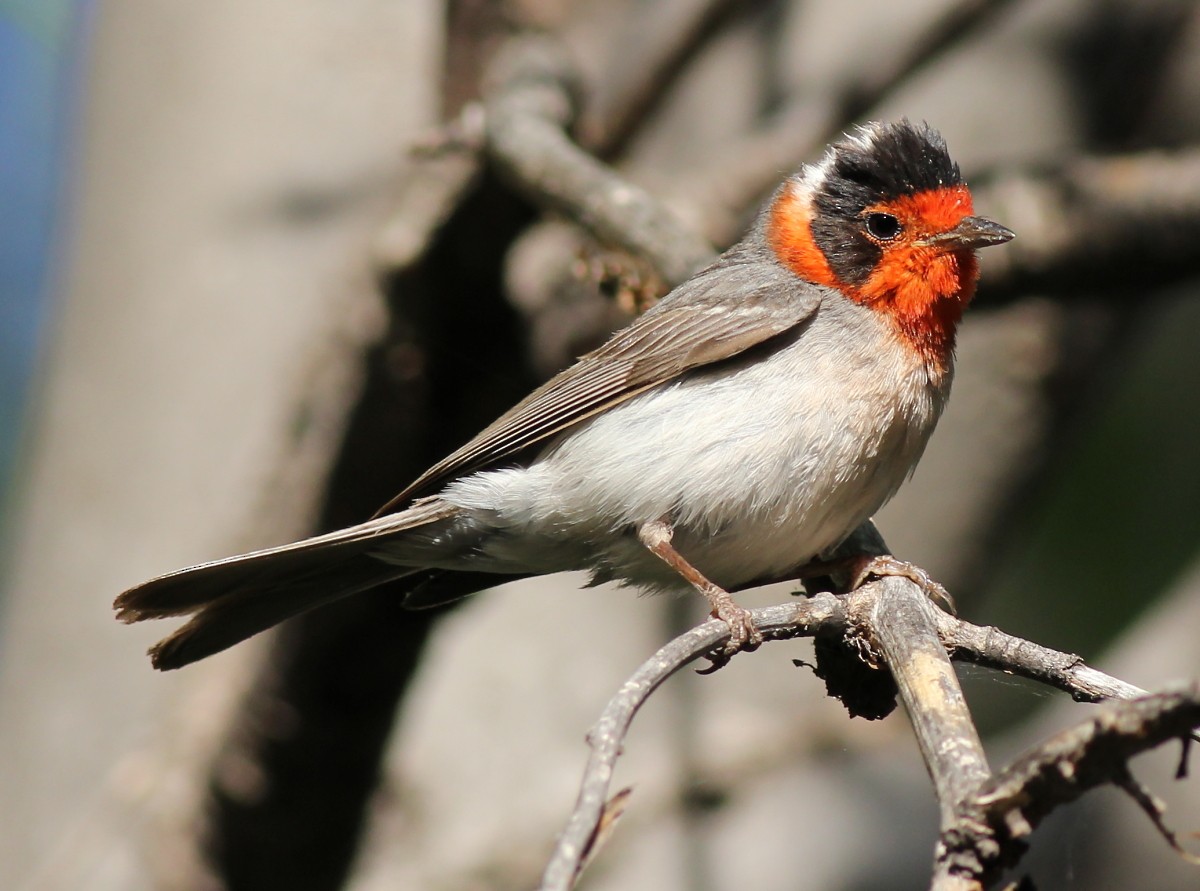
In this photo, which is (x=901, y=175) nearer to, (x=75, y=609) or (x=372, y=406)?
(x=372, y=406)

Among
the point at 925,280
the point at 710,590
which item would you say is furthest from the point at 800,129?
the point at 710,590

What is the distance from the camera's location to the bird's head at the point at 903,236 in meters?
3.56

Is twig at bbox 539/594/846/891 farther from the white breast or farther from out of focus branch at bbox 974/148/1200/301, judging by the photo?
out of focus branch at bbox 974/148/1200/301

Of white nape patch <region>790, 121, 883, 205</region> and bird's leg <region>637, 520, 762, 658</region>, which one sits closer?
bird's leg <region>637, 520, 762, 658</region>

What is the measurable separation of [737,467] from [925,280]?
0.82m

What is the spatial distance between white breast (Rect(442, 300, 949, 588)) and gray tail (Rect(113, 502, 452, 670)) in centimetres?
29

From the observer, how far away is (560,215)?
12.9 ft

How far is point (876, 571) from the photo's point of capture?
301 centimetres

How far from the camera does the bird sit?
3275 millimetres

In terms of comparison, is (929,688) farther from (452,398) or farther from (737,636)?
(452,398)

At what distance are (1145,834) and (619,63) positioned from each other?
373cm

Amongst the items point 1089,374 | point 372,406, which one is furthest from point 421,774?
point 1089,374

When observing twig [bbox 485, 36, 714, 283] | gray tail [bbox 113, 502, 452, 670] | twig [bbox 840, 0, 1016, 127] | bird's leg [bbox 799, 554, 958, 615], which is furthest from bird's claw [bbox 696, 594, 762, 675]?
twig [bbox 840, 0, 1016, 127]

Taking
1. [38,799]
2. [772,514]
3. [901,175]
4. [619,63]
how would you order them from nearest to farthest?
1. [772,514]
2. [901,175]
3. [38,799]
4. [619,63]
